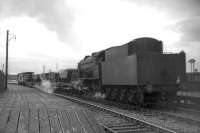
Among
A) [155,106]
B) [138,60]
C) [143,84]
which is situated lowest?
[155,106]

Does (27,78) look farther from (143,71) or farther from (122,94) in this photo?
(143,71)

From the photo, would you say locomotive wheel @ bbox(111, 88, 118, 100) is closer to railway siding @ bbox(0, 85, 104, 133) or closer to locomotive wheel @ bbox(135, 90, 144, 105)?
locomotive wheel @ bbox(135, 90, 144, 105)

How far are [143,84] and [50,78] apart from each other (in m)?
25.3

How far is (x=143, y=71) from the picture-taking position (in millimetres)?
12906

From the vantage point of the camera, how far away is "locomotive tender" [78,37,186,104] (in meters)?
13.0

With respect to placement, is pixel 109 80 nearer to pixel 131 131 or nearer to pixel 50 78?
pixel 131 131

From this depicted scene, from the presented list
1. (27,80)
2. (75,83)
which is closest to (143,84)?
(75,83)

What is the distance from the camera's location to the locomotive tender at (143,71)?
12969mm

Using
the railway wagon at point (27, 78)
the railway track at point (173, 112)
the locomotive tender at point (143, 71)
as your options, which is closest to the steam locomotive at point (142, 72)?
the locomotive tender at point (143, 71)

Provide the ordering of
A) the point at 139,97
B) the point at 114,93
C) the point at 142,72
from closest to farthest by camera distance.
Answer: the point at 142,72 → the point at 139,97 → the point at 114,93

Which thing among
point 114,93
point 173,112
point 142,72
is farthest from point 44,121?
point 114,93

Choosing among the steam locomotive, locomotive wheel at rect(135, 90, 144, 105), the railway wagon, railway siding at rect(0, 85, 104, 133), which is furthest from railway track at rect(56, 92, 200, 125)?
the railway wagon

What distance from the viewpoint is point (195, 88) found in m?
16.2

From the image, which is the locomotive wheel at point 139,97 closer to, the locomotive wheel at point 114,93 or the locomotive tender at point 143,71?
the locomotive tender at point 143,71
